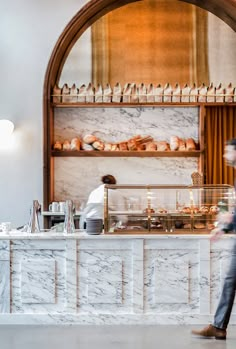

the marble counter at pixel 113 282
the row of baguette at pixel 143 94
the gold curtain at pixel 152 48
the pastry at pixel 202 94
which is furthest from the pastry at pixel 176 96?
the marble counter at pixel 113 282

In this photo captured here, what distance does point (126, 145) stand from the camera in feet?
20.5

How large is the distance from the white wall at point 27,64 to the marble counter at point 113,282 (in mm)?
2059

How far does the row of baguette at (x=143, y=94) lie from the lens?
6.14 metres

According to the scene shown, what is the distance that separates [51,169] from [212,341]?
3062mm

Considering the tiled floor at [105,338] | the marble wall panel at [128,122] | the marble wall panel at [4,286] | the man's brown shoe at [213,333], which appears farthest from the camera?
the marble wall panel at [128,122]

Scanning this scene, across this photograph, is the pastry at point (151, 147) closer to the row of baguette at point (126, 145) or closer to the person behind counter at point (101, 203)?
the row of baguette at point (126, 145)

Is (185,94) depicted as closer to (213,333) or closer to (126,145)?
(126,145)

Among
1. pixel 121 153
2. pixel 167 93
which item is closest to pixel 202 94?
pixel 167 93

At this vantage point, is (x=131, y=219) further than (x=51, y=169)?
No

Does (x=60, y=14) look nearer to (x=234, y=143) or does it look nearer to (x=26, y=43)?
(x=26, y=43)

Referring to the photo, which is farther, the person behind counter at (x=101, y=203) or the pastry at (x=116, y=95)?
the pastry at (x=116, y=95)

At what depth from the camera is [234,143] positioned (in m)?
3.93

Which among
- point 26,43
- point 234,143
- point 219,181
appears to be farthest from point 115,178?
point 234,143

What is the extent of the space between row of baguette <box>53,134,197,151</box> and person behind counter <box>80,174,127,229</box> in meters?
0.37
